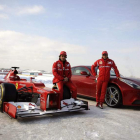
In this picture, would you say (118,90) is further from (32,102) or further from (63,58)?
(32,102)

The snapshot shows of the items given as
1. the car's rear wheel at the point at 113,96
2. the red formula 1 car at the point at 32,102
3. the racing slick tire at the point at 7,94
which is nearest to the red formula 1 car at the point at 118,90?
the car's rear wheel at the point at 113,96

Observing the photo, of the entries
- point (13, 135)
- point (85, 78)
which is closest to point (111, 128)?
point (13, 135)

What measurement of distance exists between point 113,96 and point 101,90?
427mm

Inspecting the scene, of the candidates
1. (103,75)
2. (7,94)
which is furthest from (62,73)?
(7,94)

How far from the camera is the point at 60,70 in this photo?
4.93m

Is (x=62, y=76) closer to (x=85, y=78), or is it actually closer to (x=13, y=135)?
(x=85, y=78)

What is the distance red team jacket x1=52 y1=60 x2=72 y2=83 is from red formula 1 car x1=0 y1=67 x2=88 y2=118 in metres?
0.38

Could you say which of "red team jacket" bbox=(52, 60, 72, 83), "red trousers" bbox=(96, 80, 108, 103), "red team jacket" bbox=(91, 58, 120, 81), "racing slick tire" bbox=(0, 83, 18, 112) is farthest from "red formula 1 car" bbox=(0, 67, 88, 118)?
"red team jacket" bbox=(91, 58, 120, 81)

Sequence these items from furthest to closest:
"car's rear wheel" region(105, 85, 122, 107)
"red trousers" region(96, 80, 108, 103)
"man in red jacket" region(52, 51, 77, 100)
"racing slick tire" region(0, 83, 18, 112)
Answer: "red trousers" region(96, 80, 108, 103) < "car's rear wheel" region(105, 85, 122, 107) < "man in red jacket" region(52, 51, 77, 100) < "racing slick tire" region(0, 83, 18, 112)

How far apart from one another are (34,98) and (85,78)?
97.4 inches

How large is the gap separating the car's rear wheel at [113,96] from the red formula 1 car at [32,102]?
1295 mm

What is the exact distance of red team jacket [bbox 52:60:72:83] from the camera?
4.80 metres

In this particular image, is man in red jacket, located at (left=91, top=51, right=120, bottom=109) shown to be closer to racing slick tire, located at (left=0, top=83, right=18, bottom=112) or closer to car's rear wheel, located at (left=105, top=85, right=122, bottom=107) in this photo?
car's rear wheel, located at (left=105, top=85, right=122, bottom=107)

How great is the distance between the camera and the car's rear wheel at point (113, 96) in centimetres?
527
